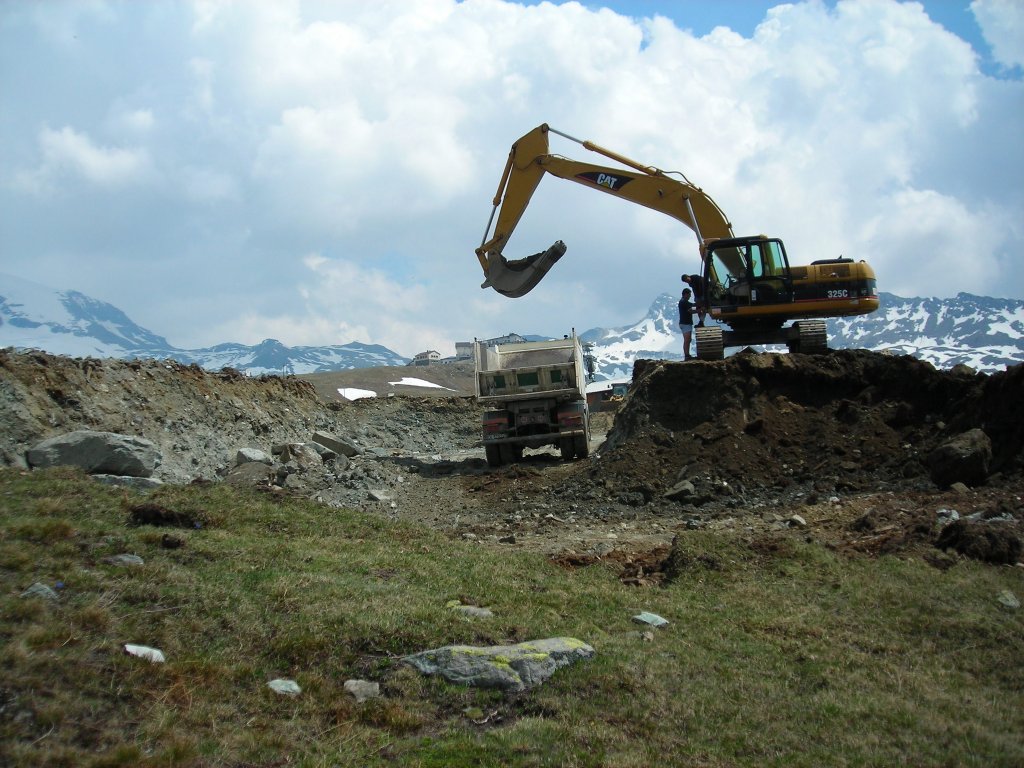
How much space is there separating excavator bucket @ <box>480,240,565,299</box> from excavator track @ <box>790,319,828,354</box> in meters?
5.62

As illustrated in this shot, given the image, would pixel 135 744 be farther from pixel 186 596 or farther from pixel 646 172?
pixel 646 172

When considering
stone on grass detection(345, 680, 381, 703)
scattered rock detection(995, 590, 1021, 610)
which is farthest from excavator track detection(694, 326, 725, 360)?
stone on grass detection(345, 680, 381, 703)

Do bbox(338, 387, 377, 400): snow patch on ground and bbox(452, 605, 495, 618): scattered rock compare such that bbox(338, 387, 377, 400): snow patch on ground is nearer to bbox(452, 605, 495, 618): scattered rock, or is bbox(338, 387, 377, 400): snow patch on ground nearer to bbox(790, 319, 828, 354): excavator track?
bbox(790, 319, 828, 354): excavator track

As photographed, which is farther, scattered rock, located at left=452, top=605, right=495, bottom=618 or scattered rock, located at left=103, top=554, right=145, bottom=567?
scattered rock, located at left=452, top=605, right=495, bottom=618

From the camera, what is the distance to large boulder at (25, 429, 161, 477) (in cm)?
1243

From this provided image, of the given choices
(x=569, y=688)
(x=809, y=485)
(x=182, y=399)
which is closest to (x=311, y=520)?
(x=569, y=688)

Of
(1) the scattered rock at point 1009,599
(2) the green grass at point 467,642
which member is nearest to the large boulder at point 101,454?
(2) the green grass at point 467,642

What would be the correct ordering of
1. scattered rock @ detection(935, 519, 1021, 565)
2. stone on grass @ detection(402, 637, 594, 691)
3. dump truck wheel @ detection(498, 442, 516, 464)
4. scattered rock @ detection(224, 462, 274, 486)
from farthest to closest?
dump truck wheel @ detection(498, 442, 516, 464), scattered rock @ detection(224, 462, 274, 486), scattered rock @ detection(935, 519, 1021, 565), stone on grass @ detection(402, 637, 594, 691)

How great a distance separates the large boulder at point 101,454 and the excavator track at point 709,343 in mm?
10552

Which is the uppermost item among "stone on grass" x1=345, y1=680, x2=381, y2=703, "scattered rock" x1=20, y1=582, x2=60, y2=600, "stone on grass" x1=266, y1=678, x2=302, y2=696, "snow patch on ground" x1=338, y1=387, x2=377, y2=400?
"snow patch on ground" x1=338, y1=387, x2=377, y2=400

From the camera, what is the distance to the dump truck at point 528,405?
19906 millimetres

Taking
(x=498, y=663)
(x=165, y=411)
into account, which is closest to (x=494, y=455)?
(x=165, y=411)

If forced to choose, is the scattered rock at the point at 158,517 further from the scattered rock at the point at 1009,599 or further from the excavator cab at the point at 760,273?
the excavator cab at the point at 760,273

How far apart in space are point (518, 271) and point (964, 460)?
1131cm
